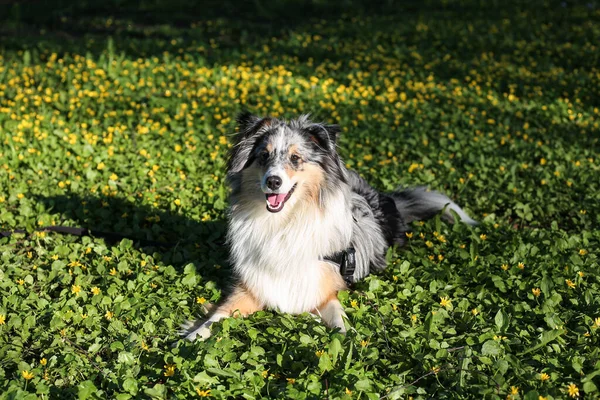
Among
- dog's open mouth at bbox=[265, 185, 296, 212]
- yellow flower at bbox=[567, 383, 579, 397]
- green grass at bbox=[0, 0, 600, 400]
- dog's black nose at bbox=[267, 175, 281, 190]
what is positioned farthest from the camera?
dog's open mouth at bbox=[265, 185, 296, 212]

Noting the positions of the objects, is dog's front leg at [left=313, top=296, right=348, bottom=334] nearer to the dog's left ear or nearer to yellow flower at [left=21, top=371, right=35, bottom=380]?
the dog's left ear

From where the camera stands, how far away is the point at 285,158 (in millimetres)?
4180

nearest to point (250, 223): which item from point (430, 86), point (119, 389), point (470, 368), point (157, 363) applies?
point (157, 363)

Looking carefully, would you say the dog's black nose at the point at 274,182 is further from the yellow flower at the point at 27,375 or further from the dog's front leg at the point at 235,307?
the yellow flower at the point at 27,375

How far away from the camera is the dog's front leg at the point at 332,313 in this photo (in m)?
4.02

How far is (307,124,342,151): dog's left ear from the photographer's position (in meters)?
4.26

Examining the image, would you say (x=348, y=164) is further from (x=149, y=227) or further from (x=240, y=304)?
(x=240, y=304)

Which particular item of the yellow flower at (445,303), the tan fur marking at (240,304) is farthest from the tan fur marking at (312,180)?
the yellow flower at (445,303)

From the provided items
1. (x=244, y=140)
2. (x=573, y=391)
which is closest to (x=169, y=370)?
(x=244, y=140)

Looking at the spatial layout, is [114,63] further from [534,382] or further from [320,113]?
[534,382]

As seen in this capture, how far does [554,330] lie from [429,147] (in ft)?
14.8

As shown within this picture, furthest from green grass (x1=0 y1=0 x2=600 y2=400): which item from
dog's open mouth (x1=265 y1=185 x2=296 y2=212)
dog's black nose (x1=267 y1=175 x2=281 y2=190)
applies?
dog's black nose (x1=267 y1=175 x2=281 y2=190)

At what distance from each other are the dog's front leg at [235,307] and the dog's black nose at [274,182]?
34.3 inches

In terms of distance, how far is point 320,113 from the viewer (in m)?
8.91
